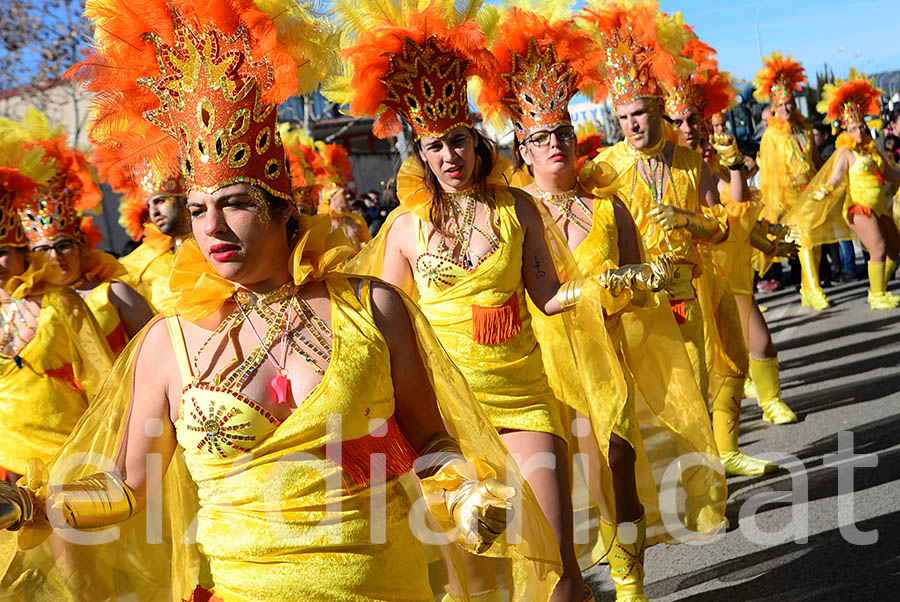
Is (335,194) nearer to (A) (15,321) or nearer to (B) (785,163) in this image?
(B) (785,163)

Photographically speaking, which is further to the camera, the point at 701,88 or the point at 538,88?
the point at 701,88

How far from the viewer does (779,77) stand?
421 inches

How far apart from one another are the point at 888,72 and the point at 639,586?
3826 centimetres

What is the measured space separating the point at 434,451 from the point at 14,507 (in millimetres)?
979

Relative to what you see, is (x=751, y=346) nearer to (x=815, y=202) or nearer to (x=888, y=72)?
(x=815, y=202)

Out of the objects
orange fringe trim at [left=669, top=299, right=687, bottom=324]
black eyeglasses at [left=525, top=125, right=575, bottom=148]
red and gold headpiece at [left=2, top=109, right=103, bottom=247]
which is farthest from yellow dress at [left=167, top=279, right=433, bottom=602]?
orange fringe trim at [left=669, top=299, right=687, bottom=324]

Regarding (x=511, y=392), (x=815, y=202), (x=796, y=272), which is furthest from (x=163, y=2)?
(x=796, y=272)

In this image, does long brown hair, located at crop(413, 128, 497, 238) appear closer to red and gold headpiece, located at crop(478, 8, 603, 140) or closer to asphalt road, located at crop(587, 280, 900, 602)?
red and gold headpiece, located at crop(478, 8, 603, 140)

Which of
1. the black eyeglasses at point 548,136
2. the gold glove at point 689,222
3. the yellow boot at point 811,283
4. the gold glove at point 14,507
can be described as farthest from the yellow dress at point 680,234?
the yellow boot at point 811,283

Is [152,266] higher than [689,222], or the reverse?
[152,266]

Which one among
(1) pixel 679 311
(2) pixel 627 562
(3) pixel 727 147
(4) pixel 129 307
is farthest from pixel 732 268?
(4) pixel 129 307

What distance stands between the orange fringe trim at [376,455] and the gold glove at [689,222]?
2.87m

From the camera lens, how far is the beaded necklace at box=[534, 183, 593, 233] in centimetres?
475

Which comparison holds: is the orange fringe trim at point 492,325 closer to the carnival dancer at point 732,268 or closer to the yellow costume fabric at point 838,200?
the carnival dancer at point 732,268
